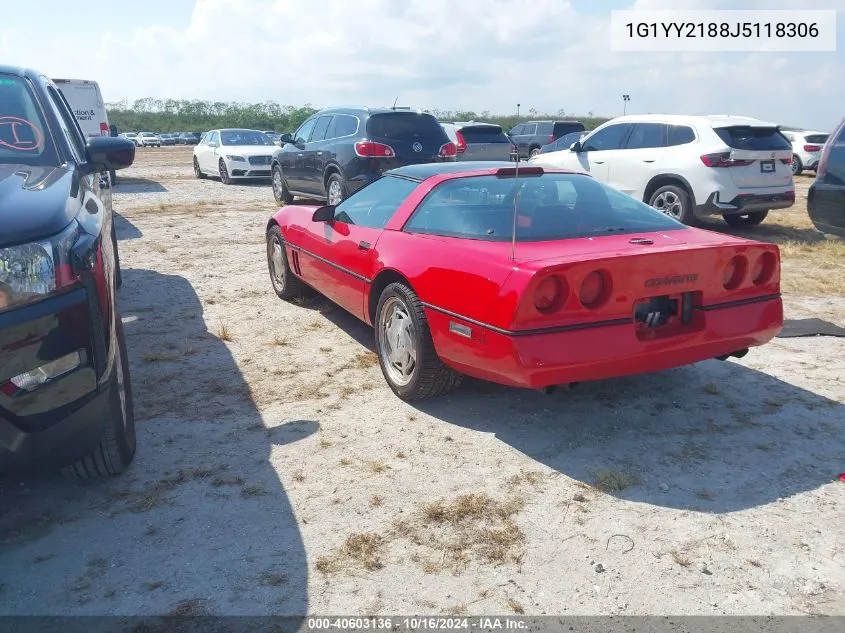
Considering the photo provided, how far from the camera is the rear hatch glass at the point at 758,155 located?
9109 millimetres

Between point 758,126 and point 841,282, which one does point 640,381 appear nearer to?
point 841,282

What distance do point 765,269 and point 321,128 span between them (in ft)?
30.7

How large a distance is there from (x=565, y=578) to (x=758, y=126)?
338 inches

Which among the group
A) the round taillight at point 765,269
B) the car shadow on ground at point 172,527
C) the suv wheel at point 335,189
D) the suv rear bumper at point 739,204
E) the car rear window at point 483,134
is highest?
the car rear window at point 483,134

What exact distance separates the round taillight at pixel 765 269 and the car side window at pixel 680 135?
20.4 ft

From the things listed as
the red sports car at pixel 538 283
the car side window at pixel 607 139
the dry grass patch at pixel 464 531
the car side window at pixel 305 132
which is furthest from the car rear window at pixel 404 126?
the dry grass patch at pixel 464 531

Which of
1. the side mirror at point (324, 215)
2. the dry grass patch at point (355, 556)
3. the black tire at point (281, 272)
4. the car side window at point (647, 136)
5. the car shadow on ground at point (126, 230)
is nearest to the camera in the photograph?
the dry grass patch at point (355, 556)

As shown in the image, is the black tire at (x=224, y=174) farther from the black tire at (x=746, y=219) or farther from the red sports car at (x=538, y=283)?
the red sports car at (x=538, y=283)

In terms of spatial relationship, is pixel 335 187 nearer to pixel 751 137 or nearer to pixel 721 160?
pixel 721 160

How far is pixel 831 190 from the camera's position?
7.88 m

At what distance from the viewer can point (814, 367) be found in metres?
4.58

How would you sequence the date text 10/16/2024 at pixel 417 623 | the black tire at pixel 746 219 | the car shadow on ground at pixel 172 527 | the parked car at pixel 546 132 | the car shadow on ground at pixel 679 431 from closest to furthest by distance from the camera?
1. the date text 10/16/2024 at pixel 417 623
2. the car shadow on ground at pixel 172 527
3. the car shadow on ground at pixel 679 431
4. the black tire at pixel 746 219
5. the parked car at pixel 546 132

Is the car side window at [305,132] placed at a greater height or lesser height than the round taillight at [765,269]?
greater

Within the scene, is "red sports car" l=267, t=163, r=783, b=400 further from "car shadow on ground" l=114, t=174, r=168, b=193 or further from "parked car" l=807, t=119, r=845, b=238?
"car shadow on ground" l=114, t=174, r=168, b=193
